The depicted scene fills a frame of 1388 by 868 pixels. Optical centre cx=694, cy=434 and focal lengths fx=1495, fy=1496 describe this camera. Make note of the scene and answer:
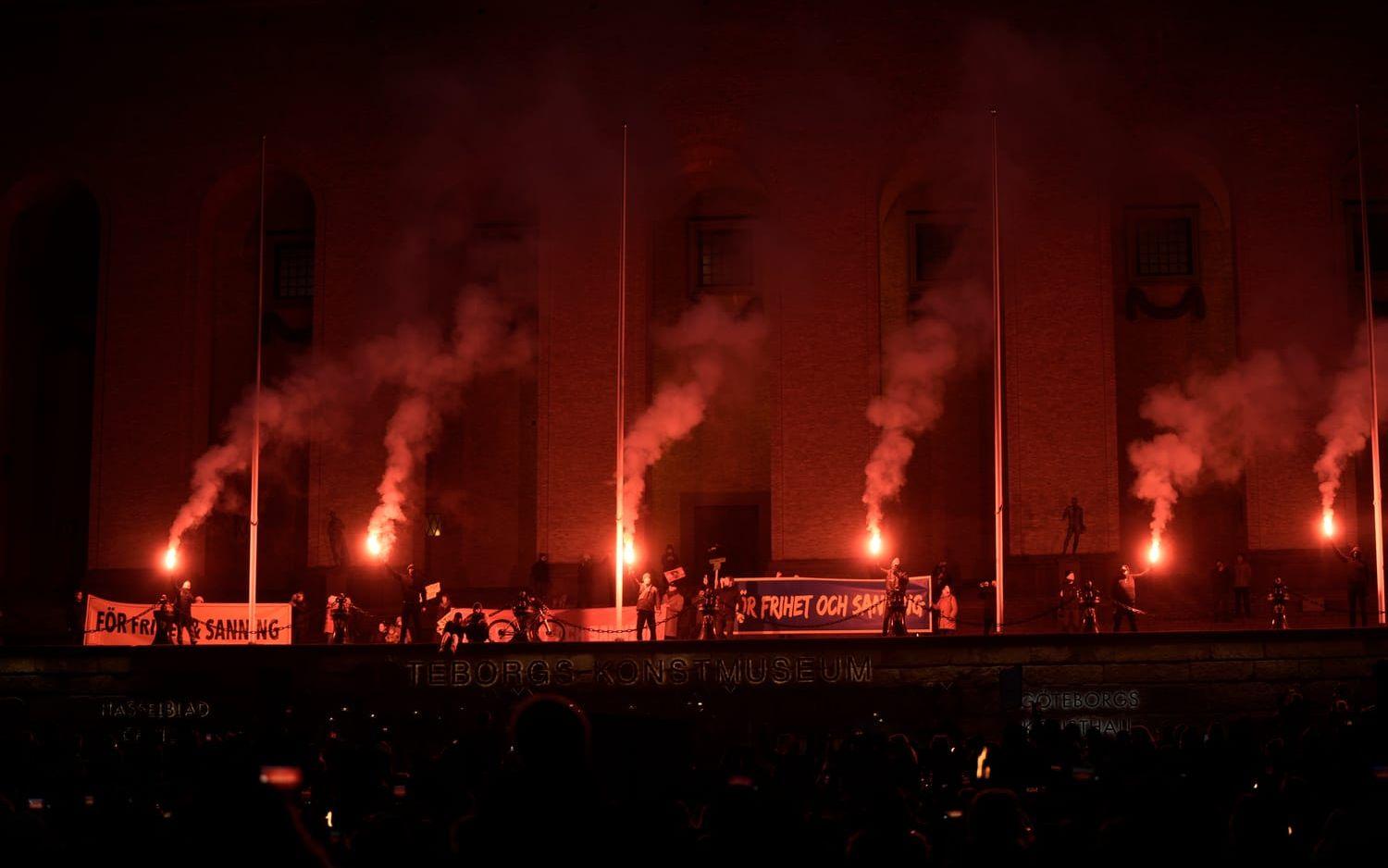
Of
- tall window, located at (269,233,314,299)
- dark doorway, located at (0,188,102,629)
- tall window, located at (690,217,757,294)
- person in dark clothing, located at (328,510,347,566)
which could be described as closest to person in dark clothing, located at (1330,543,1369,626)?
tall window, located at (690,217,757,294)

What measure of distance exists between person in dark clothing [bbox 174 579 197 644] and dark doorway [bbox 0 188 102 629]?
8.71 metres

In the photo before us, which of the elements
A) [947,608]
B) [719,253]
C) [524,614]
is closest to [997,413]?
[947,608]

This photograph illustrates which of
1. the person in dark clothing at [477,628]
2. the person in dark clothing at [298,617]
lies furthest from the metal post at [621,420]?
the person in dark clothing at [298,617]

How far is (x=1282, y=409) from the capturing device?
107 ft

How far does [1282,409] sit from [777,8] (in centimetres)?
1443

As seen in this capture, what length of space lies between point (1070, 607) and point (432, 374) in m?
15.4

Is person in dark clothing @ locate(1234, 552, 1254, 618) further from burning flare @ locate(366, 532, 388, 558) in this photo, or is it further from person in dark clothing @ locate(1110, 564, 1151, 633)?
burning flare @ locate(366, 532, 388, 558)

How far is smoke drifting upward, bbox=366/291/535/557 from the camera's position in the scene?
33969 mm

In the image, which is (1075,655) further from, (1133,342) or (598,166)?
(598,166)

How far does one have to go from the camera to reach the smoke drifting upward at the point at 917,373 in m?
33.3

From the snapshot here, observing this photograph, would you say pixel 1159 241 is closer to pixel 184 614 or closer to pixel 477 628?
pixel 477 628

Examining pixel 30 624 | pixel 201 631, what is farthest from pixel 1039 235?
pixel 30 624

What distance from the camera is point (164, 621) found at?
28.4 m

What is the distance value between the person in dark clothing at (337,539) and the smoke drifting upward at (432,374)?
24.5 inches
